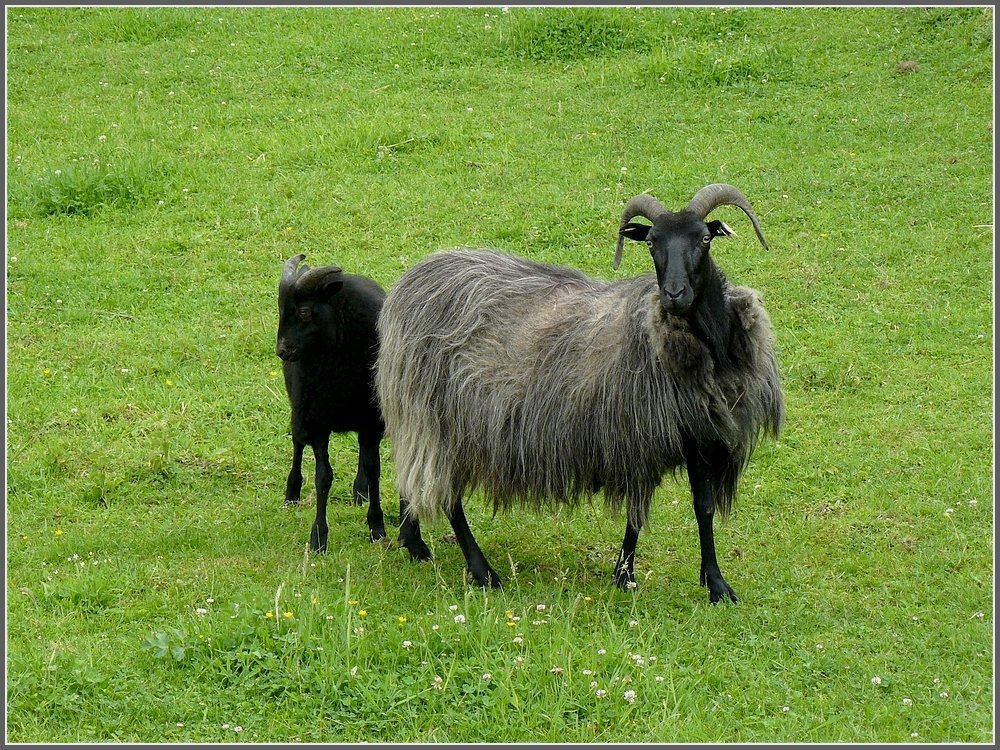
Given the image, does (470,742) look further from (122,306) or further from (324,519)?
(122,306)

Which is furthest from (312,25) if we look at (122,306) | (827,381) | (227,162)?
(827,381)

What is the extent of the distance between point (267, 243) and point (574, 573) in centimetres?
635

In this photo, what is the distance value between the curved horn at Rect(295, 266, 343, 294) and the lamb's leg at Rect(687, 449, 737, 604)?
2679mm

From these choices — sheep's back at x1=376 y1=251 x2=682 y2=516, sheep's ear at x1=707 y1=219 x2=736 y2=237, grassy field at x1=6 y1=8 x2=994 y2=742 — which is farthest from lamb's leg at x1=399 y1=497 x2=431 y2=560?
sheep's ear at x1=707 y1=219 x2=736 y2=237

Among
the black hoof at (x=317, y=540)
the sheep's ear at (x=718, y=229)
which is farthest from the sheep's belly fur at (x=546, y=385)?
the black hoof at (x=317, y=540)

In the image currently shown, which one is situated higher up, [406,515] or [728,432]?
[728,432]

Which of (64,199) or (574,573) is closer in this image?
(574,573)

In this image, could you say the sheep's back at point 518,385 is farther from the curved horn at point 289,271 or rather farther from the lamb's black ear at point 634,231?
the curved horn at point 289,271

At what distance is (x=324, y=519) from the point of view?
27.5ft

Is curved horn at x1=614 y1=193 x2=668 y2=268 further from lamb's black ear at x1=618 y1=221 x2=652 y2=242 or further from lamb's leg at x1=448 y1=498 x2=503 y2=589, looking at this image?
lamb's leg at x1=448 y1=498 x2=503 y2=589

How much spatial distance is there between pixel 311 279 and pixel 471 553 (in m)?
2.04

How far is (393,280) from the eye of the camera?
39.8 feet

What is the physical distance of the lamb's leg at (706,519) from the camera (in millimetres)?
7484

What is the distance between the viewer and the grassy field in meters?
6.10
